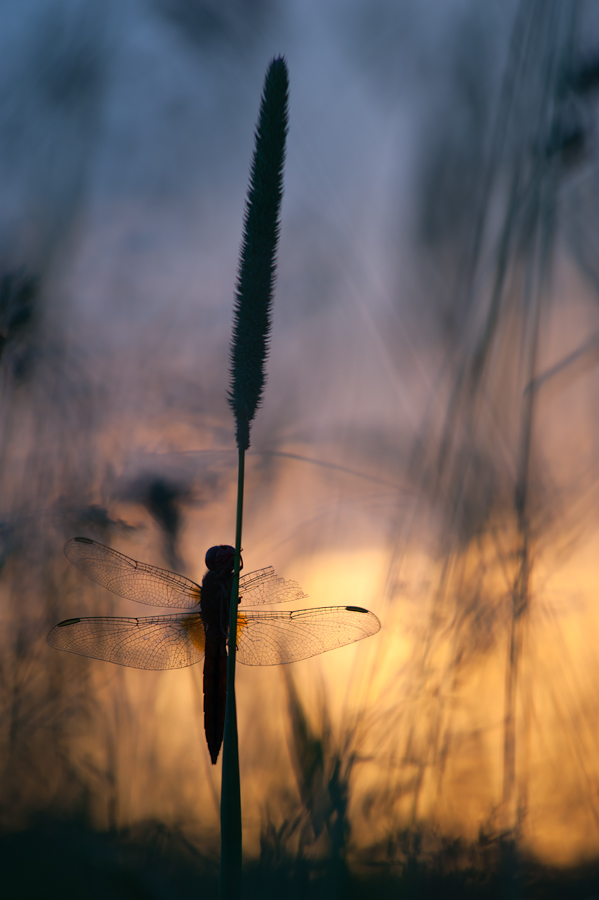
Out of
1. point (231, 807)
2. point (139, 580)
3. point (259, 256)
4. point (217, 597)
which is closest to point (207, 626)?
point (217, 597)

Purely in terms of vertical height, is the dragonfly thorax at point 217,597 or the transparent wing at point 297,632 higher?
the dragonfly thorax at point 217,597

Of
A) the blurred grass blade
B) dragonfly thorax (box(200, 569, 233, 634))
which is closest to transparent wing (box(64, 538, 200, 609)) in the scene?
dragonfly thorax (box(200, 569, 233, 634))

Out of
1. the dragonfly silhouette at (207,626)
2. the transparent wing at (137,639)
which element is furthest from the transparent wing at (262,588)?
the transparent wing at (137,639)

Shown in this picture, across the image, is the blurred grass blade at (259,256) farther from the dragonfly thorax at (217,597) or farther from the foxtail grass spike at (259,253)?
the dragonfly thorax at (217,597)

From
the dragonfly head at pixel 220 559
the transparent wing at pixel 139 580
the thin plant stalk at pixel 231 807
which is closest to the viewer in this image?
the thin plant stalk at pixel 231 807

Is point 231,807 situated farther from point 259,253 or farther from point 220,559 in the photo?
point 259,253

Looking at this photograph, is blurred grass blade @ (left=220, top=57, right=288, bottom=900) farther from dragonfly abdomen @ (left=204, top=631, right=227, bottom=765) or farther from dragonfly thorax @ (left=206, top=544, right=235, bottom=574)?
dragonfly abdomen @ (left=204, top=631, right=227, bottom=765)

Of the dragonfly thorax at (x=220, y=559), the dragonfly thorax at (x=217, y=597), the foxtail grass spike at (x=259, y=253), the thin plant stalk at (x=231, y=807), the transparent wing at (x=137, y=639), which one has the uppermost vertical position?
the foxtail grass spike at (x=259, y=253)

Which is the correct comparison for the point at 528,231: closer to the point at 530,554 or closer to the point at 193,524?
the point at 530,554

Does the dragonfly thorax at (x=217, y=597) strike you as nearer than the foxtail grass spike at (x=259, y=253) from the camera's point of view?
No
